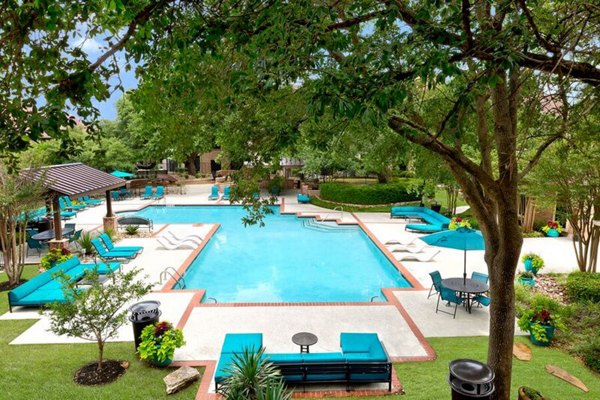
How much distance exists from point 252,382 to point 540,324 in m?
7.02

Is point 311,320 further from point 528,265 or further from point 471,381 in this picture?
point 528,265

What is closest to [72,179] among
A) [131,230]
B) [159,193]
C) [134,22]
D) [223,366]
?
[131,230]

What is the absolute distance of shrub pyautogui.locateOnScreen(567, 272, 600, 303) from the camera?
38.7ft

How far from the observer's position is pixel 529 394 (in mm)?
6859

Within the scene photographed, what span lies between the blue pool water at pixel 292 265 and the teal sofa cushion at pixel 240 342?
4908mm

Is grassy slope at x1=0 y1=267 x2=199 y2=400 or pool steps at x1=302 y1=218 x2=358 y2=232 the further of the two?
pool steps at x1=302 y1=218 x2=358 y2=232

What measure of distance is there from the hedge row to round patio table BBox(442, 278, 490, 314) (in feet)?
57.6

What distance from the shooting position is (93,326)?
26.8ft

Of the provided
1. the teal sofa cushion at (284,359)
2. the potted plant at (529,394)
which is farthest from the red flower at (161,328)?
the potted plant at (529,394)

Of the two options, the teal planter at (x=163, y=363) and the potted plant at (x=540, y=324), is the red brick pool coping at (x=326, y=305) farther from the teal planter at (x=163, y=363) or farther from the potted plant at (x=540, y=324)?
Result: the potted plant at (x=540, y=324)

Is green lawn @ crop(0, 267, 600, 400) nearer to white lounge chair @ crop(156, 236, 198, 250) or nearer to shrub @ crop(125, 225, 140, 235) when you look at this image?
white lounge chair @ crop(156, 236, 198, 250)

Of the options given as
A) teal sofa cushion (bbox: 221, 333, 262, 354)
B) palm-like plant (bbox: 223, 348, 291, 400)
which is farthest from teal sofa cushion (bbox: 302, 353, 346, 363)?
teal sofa cushion (bbox: 221, 333, 262, 354)

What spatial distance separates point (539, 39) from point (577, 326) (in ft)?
29.8

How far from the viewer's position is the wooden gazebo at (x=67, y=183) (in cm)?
1560
